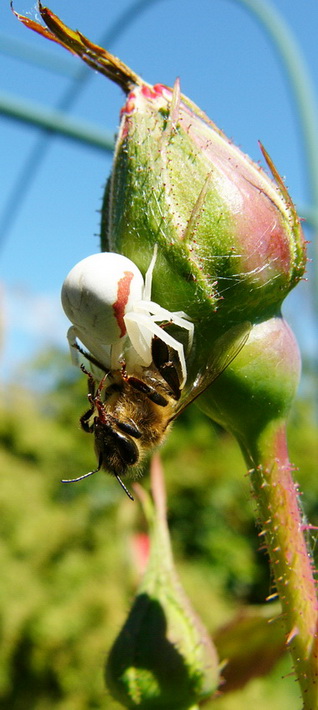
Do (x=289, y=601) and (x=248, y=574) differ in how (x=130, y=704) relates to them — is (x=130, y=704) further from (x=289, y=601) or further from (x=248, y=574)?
(x=248, y=574)

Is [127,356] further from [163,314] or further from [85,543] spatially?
[85,543]

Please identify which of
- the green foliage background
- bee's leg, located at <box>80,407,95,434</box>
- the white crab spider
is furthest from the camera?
the green foliage background

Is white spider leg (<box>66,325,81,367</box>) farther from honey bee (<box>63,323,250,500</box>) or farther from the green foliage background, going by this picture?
the green foliage background

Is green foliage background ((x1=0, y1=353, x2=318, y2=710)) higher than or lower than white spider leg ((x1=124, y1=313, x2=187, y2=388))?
lower

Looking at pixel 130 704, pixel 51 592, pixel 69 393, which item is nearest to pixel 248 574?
pixel 51 592

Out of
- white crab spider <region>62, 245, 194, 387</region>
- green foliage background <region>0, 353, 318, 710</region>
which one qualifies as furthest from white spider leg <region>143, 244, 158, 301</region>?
green foliage background <region>0, 353, 318, 710</region>

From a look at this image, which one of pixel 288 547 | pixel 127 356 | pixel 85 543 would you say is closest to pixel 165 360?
pixel 127 356
